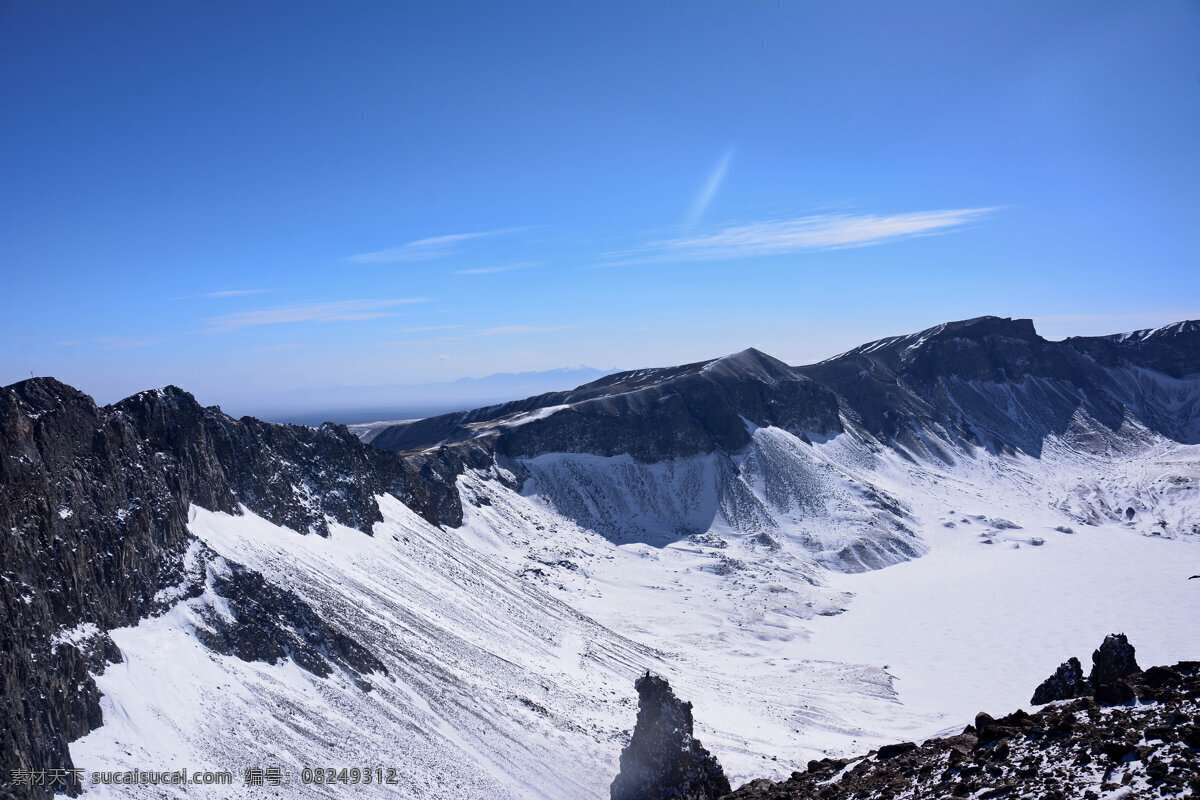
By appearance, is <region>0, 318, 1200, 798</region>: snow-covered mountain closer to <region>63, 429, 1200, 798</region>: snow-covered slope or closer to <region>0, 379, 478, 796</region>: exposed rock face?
<region>0, 379, 478, 796</region>: exposed rock face

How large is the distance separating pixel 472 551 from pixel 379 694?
1520 inches

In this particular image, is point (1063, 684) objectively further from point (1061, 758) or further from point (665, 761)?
point (665, 761)

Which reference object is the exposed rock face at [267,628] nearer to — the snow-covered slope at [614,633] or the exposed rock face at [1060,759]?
the snow-covered slope at [614,633]

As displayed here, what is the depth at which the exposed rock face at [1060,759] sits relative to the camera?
21.3 m

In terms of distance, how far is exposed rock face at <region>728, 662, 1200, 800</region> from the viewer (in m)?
21.3

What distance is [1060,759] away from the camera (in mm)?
23812

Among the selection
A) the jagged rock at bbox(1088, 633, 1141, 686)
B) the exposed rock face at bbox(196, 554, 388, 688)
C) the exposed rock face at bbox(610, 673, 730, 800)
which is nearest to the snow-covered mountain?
the exposed rock face at bbox(196, 554, 388, 688)

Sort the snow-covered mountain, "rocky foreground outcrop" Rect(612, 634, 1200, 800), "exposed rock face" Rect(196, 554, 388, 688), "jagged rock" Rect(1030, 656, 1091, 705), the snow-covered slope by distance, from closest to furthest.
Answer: "rocky foreground outcrop" Rect(612, 634, 1200, 800)
"jagged rock" Rect(1030, 656, 1091, 705)
the snow-covered mountain
the snow-covered slope
"exposed rock face" Rect(196, 554, 388, 688)

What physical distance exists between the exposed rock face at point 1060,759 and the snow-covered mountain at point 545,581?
24784 mm

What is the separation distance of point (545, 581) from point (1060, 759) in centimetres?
8035

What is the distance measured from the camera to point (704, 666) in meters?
79.3

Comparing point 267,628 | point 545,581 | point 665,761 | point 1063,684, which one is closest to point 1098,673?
point 1063,684

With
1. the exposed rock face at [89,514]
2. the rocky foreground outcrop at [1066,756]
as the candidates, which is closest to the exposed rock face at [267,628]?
the exposed rock face at [89,514]

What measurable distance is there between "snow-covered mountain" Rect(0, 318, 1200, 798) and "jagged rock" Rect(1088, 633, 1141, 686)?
25720mm
